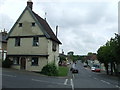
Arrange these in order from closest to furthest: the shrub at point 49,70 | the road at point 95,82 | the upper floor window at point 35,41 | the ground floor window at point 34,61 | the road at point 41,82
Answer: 1. the road at point 41,82
2. the road at point 95,82
3. the shrub at point 49,70
4. the ground floor window at point 34,61
5. the upper floor window at point 35,41

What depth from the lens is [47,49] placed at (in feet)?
119

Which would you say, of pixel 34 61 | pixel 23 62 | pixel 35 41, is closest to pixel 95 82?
pixel 34 61

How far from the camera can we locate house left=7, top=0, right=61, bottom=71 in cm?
3634

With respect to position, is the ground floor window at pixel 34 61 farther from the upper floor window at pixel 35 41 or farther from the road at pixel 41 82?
the road at pixel 41 82

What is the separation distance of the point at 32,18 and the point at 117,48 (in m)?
15.0

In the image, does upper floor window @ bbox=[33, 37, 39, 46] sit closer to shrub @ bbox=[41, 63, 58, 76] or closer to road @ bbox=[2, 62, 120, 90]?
shrub @ bbox=[41, 63, 58, 76]

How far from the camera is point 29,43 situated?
37219 mm

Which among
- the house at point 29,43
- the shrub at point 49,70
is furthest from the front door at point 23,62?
the shrub at point 49,70

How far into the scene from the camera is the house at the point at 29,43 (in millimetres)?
36344

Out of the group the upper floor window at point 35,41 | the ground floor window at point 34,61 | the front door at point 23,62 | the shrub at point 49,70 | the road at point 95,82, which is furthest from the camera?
the front door at point 23,62

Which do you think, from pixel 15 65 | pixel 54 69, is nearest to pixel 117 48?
pixel 54 69

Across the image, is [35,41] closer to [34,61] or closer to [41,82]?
[34,61]

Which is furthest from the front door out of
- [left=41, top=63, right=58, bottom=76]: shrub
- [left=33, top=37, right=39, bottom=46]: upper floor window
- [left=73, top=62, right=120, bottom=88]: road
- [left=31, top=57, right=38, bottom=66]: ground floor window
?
[left=73, top=62, right=120, bottom=88]: road

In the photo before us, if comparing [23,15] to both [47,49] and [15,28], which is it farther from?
[47,49]
